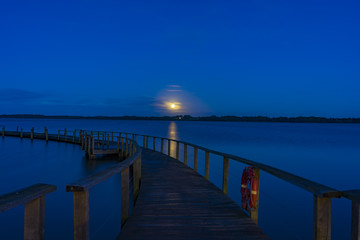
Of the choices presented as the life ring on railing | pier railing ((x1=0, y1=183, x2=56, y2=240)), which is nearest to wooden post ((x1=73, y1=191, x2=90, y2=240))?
pier railing ((x1=0, y1=183, x2=56, y2=240))

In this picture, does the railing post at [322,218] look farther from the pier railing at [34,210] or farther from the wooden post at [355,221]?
the pier railing at [34,210]

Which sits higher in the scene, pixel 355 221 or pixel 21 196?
pixel 21 196

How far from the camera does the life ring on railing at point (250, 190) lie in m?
3.51

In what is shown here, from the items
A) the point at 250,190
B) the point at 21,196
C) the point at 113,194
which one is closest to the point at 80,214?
the point at 21,196

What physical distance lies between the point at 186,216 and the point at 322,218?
222 cm

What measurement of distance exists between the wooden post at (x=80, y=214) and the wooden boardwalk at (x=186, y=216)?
109 cm

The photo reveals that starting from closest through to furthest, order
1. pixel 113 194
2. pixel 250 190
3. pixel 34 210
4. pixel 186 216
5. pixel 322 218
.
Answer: pixel 34 210, pixel 322 218, pixel 250 190, pixel 186 216, pixel 113 194

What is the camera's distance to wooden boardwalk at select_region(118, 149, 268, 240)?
121 inches

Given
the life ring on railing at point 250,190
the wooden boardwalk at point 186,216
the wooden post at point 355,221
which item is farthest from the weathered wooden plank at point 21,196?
the life ring on railing at point 250,190

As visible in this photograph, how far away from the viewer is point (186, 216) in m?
3.71

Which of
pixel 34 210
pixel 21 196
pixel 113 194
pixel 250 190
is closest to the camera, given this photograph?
pixel 21 196

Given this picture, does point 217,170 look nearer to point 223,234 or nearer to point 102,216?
point 102,216

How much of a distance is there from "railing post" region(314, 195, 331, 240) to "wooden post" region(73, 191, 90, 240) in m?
1.91

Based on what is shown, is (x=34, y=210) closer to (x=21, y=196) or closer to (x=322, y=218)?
(x=21, y=196)
